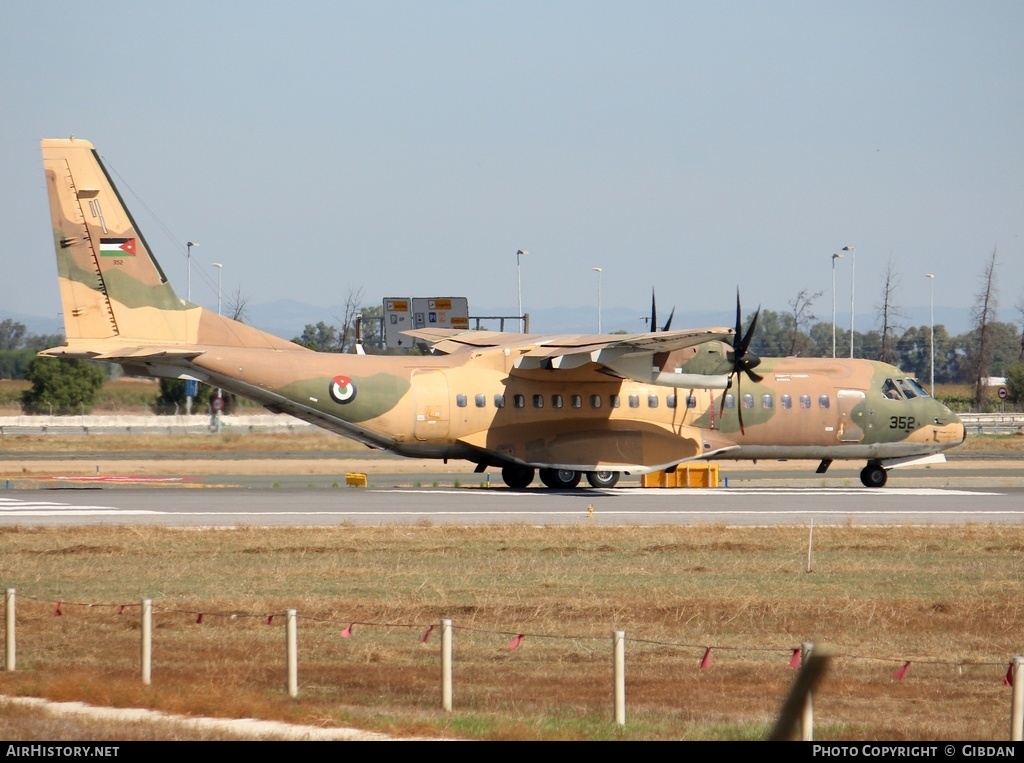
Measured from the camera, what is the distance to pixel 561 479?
3706 cm

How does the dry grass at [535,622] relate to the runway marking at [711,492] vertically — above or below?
above

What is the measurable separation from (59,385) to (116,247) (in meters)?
47.9

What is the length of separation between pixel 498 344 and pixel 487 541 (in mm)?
13571

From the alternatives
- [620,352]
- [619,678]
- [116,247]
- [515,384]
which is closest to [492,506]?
[515,384]

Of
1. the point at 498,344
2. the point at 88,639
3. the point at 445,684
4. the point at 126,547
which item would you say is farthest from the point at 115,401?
the point at 445,684

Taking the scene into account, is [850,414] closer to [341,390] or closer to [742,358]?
[742,358]

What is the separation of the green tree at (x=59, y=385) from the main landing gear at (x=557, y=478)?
4530 cm

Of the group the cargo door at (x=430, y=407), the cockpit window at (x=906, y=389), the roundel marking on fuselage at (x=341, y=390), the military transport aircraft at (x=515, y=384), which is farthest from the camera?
the cockpit window at (x=906, y=389)

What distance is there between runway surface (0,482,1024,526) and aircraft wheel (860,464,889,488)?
1.47 meters

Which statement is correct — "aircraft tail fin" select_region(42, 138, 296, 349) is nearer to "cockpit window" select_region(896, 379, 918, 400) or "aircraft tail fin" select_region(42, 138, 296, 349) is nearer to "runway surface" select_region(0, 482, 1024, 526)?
"runway surface" select_region(0, 482, 1024, 526)

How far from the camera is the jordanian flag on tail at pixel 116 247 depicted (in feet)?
107

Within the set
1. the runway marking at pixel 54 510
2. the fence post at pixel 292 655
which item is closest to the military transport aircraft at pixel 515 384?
the runway marking at pixel 54 510

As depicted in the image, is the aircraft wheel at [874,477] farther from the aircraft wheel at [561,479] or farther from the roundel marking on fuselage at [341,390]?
the roundel marking on fuselage at [341,390]

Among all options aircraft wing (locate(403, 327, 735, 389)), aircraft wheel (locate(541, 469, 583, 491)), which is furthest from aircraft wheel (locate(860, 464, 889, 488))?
aircraft wheel (locate(541, 469, 583, 491))
